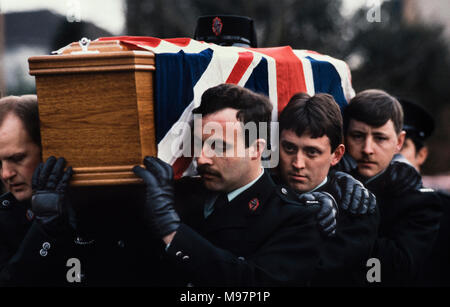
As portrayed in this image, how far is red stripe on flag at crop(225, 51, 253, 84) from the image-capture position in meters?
2.26

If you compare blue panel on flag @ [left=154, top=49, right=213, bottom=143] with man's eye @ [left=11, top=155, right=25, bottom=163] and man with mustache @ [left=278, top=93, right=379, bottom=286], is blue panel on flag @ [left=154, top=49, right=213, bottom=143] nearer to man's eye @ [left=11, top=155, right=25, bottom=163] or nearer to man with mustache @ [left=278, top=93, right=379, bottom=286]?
man with mustache @ [left=278, top=93, right=379, bottom=286]

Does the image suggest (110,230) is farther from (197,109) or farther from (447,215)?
(447,215)

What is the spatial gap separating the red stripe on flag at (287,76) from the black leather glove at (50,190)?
3.59 ft

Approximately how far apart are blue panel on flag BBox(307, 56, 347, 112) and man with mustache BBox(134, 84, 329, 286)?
0.49 m

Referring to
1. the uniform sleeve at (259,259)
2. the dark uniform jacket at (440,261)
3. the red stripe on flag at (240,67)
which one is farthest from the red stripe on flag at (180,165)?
the dark uniform jacket at (440,261)

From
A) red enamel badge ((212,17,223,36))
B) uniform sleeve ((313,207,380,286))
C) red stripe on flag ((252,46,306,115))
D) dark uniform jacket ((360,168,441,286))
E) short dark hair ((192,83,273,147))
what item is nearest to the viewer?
short dark hair ((192,83,273,147))

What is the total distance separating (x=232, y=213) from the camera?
2156 millimetres

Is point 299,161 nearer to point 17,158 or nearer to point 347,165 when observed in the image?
point 347,165

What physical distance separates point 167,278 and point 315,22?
26.6ft

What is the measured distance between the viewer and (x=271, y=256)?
2088 millimetres

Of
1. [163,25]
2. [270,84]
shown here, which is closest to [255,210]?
[270,84]

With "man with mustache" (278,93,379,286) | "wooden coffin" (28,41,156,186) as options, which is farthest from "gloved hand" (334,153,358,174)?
"wooden coffin" (28,41,156,186)

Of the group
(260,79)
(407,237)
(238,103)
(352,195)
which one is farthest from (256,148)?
(407,237)

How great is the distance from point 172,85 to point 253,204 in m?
0.66
